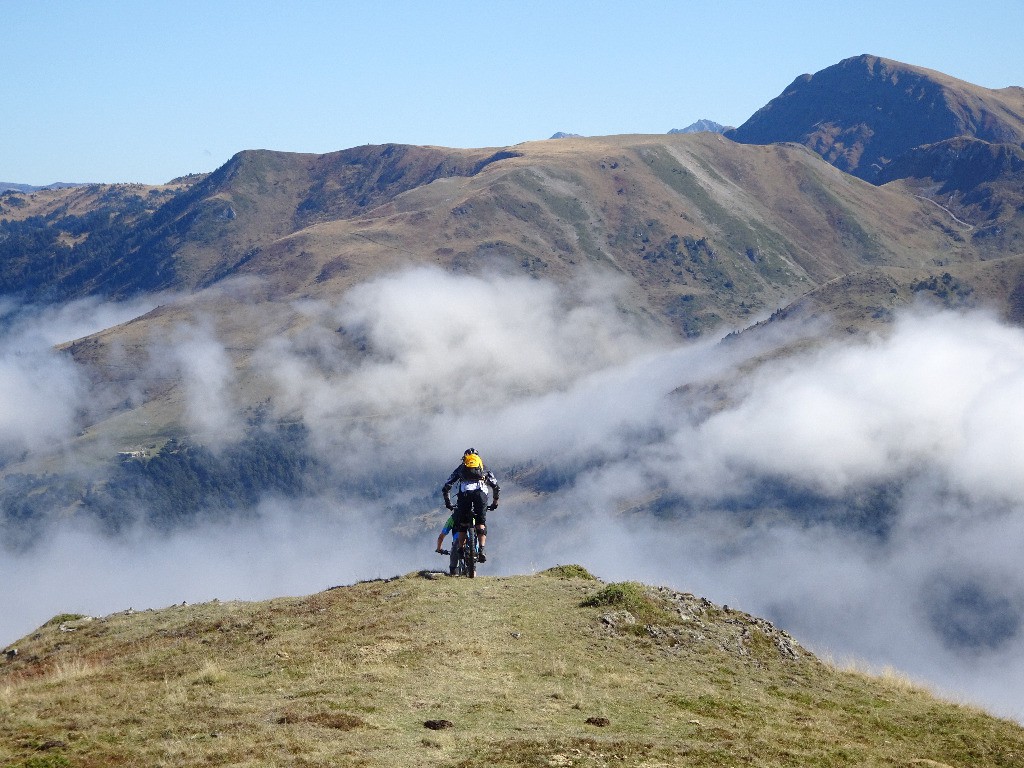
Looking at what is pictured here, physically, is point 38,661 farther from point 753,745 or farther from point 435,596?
point 753,745

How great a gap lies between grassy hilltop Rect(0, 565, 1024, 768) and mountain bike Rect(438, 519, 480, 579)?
3.14 metres

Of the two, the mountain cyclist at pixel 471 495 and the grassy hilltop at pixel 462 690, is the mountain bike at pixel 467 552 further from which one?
the grassy hilltop at pixel 462 690

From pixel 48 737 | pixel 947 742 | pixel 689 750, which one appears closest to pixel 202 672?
pixel 48 737

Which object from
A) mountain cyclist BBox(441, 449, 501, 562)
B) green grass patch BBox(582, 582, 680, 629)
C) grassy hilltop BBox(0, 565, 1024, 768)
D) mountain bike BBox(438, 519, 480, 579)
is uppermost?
mountain cyclist BBox(441, 449, 501, 562)

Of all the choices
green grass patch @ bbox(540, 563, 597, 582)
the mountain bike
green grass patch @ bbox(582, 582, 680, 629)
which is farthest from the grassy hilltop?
green grass patch @ bbox(540, 563, 597, 582)

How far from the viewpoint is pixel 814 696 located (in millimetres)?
24422

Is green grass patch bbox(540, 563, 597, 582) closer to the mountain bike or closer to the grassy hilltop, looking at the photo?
the mountain bike

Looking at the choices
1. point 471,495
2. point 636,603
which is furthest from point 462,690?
point 471,495

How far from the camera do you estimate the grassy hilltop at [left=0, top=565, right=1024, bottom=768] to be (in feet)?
61.9

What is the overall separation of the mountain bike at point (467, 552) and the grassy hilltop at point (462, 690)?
314cm

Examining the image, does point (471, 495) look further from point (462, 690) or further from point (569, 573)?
point (462, 690)

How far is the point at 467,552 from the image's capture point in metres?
35.9

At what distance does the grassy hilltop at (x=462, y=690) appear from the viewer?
61.9ft

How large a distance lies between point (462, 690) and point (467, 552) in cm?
1338
